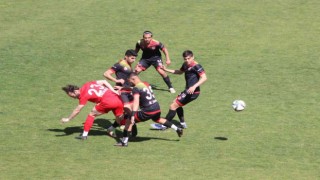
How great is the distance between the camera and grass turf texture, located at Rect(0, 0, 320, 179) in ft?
53.3

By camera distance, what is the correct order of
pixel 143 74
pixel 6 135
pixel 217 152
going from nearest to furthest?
pixel 217 152 → pixel 6 135 → pixel 143 74

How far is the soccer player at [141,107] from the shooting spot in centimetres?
1708

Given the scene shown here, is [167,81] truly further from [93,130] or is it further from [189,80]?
[93,130]

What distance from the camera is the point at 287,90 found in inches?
918

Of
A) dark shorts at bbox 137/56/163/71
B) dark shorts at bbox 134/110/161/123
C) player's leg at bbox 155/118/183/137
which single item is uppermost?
dark shorts at bbox 137/56/163/71

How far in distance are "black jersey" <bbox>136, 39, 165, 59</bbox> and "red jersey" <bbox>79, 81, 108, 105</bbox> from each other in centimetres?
511

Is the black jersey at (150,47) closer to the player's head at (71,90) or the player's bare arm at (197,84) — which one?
the player's bare arm at (197,84)

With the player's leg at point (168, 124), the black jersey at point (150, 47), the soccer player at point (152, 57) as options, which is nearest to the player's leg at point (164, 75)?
the soccer player at point (152, 57)

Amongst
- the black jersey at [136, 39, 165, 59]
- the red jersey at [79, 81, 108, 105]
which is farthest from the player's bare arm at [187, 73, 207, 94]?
the black jersey at [136, 39, 165, 59]

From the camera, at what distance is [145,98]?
17297mm

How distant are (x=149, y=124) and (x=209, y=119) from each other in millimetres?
1967

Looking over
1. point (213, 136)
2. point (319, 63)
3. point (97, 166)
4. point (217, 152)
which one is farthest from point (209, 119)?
point (319, 63)

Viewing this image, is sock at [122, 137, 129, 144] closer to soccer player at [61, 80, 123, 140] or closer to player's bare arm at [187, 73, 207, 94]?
soccer player at [61, 80, 123, 140]

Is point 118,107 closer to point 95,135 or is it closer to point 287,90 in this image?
point 95,135
